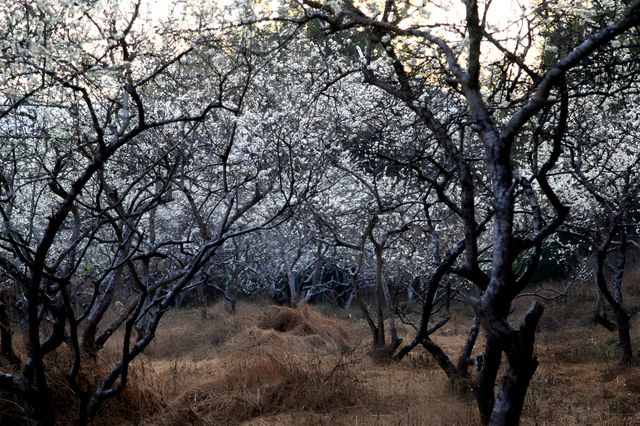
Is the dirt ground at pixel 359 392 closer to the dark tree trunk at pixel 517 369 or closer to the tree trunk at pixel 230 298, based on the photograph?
the dark tree trunk at pixel 517 369

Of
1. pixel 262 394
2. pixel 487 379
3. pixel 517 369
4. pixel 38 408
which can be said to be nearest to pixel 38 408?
pixel 38 408

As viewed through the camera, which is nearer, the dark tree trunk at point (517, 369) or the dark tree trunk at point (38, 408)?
the dark tree trunk at point (517, 369)

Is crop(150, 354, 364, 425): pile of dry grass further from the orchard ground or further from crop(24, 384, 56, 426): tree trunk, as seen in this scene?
crop(24, 384, 56, 426): tree trunk

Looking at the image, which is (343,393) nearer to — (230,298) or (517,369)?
(517,369)

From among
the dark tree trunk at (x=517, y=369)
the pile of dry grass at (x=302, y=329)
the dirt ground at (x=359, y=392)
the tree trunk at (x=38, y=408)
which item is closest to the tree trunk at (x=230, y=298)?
the pile of dry grass at (x=302, y=329)

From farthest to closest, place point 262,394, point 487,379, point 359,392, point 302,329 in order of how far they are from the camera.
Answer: point 302,329
point 359,392
point 262,394
point 487,379

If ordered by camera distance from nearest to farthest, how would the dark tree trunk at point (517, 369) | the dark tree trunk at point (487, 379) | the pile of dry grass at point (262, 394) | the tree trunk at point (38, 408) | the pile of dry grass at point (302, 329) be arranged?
the dark tree trunk at point (517, 369)
the tree trunk at point (38, 408)
the dark tree trunk at point (487, 379)
the pile of dry grass at point (262, 394)
the pile of dry grass at point (302, 329)

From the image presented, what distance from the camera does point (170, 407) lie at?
900 centimetres

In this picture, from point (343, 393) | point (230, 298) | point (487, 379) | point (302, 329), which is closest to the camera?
point (487, 379)

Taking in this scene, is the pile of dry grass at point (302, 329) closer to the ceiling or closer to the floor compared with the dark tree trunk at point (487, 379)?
closer to the ceiling

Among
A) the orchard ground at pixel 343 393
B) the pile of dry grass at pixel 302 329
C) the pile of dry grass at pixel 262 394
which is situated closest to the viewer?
the orchard ground at pixel 343 393

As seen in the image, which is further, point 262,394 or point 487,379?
point 262,394

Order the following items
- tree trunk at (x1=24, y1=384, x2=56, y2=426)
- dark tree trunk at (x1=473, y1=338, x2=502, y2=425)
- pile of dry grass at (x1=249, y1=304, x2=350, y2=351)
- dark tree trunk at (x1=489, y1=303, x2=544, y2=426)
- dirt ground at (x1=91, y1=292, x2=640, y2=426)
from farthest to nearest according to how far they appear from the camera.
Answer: pile of dry grass at (x1=249, y1=304, x2=350, y2=351)
dirt ground at (x1=91, y1=292, x2=640, y2=426)
dark tree trunk at (x1=473, y1=338, x2=502, y2=425)
tree trunk at (x1=24, y1=384, x2=56, y2=426)
dark tree trunk at (x1=489, y1=303, x2=544, y2=426)

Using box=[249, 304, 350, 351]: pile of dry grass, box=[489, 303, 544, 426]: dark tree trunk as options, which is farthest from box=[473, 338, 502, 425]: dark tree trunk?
box=[249, 304, 350, 351]: pile of dry grass
